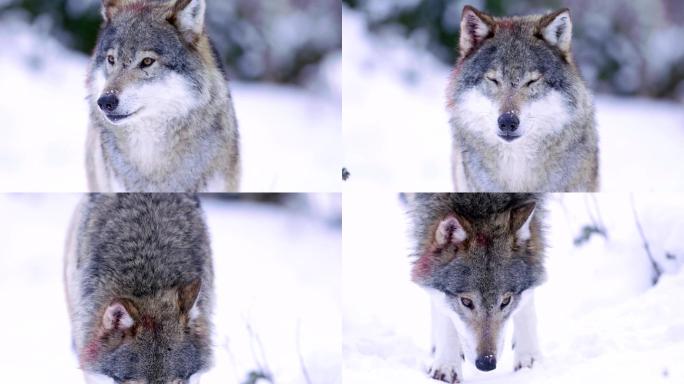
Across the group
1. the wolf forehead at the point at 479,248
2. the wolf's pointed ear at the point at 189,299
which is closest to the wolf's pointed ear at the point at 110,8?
the wolf's pointed ear at the point at 189,299

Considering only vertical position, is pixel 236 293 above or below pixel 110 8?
below

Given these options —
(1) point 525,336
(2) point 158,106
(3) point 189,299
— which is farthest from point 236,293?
(1) point 525,336

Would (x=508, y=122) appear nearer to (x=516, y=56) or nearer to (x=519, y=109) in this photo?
(x=519, y=109)

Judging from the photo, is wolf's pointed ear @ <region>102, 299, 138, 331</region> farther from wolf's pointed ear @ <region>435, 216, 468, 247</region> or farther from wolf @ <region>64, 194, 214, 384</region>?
wolf's pointed ear @ <region>435, 216, 468, 247</region>

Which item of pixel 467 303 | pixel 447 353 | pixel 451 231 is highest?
pixel 451 231

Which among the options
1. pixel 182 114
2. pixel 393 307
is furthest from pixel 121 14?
pixel 393 307

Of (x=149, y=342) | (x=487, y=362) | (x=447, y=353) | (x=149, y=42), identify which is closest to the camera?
(x=149, y=342)

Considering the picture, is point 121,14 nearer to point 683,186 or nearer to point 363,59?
point 363,59
